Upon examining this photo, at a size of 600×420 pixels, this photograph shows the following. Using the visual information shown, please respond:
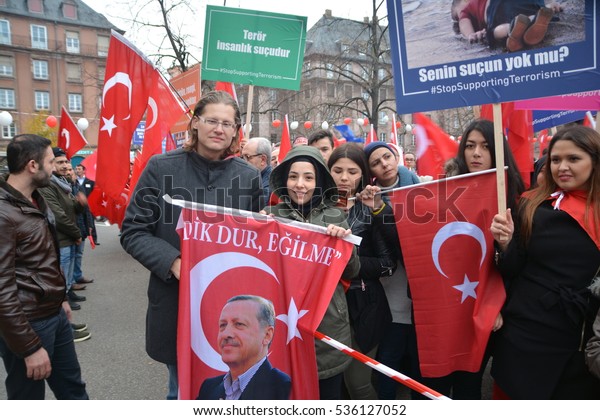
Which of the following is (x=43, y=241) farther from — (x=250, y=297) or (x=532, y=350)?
(x=532, y=350)

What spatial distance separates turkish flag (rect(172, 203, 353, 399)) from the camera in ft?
6.87

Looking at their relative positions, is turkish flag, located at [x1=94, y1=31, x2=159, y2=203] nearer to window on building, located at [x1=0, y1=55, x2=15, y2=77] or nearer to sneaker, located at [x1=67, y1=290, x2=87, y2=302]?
sneaker, located at [x1=67, y1=290, x2=87, y2=302]

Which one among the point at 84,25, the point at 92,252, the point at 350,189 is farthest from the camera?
the point at 84,25

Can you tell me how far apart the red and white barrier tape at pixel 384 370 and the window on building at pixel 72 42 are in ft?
216

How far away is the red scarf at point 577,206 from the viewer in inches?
82.7

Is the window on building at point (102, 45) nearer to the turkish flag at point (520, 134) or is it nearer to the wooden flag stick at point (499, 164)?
the turkish flag at point (520, 134)

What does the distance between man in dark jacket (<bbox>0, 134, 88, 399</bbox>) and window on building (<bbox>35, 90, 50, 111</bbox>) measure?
193 ft

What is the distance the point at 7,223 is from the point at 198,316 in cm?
112

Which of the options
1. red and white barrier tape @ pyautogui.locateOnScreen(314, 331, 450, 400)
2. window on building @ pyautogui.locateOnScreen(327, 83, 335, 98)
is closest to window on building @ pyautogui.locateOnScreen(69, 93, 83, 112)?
window on building @ pyautogui.locateOnScreen(327, 83, 335, 98)

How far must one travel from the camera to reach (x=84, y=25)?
186 feet

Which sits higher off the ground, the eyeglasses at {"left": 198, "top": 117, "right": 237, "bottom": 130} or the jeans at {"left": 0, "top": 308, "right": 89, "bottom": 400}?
the eyeglasses at {"left": 198, "top": 117, "right": 237, "bottom": 130}

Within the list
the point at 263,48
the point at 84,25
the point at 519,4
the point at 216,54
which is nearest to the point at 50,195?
the point at 216,54

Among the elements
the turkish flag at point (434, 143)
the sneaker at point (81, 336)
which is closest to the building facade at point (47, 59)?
the sneaker at point (81, 336)

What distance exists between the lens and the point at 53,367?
2.67 meters
